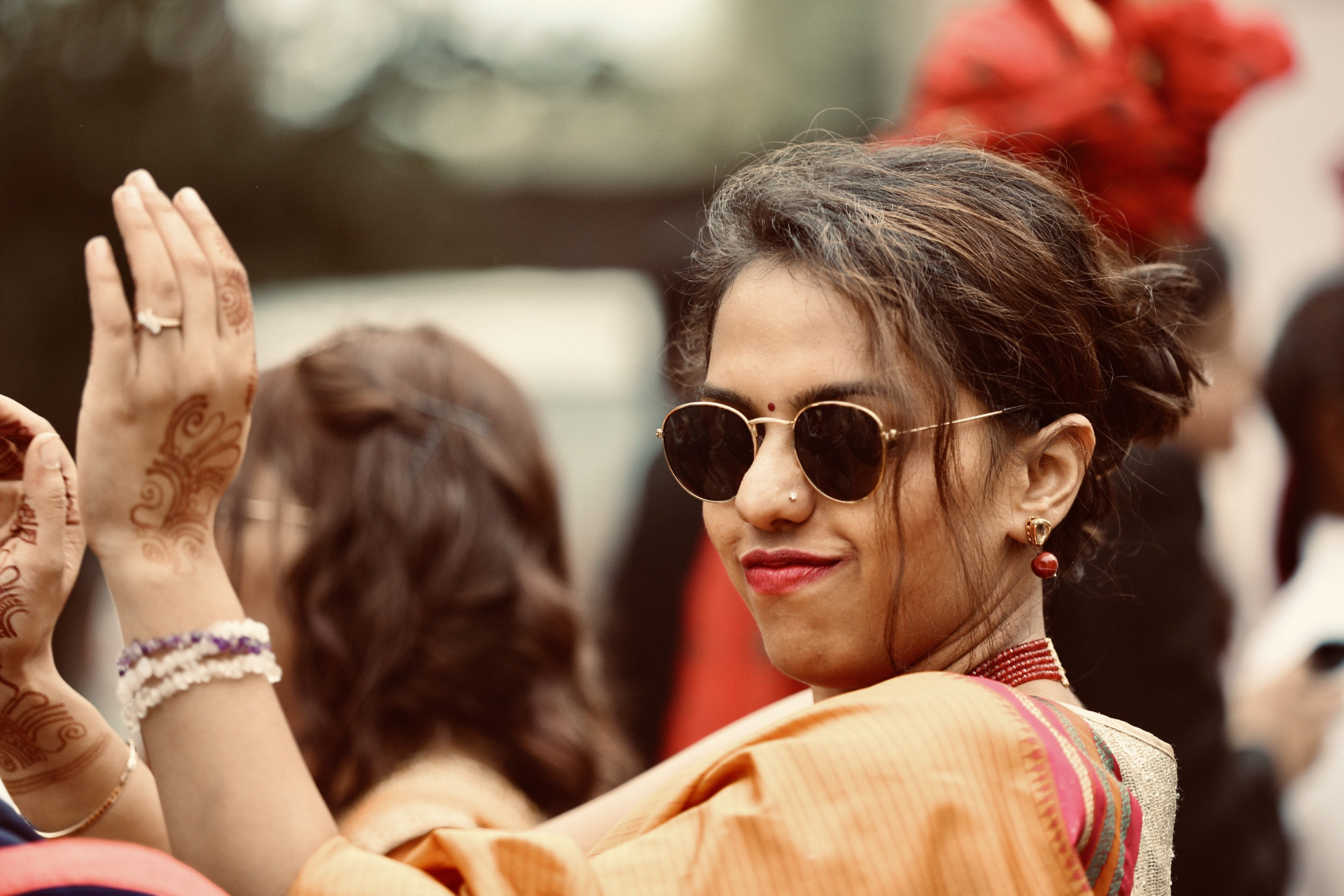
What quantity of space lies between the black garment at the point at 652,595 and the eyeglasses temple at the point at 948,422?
6.61ft

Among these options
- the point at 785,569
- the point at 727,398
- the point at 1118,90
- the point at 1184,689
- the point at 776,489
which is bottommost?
the point at 1184,689

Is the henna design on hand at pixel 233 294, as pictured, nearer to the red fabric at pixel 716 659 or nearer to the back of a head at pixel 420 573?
the back of a head at pixel 420 573

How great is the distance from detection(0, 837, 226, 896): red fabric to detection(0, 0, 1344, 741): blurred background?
2.58 m

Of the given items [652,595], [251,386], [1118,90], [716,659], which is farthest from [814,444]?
[652,595]

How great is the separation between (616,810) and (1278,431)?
7.92 ft

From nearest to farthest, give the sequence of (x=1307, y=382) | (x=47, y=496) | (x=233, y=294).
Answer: (x=233, y=294) < (x=47, y=496) < (x=1307, y=382)

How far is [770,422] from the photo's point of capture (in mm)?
1788

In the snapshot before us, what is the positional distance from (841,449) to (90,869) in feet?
3.17

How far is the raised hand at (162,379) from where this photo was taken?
145cm

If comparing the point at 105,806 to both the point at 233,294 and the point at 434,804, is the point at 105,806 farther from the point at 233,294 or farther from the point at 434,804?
the point at 233,294

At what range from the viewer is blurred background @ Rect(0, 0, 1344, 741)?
4.72m

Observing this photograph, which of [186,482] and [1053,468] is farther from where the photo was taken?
[1053,468]

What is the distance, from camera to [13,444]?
175 cm

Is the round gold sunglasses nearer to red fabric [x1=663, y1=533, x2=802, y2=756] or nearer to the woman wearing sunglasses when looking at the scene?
the woman wearing sunglasses
